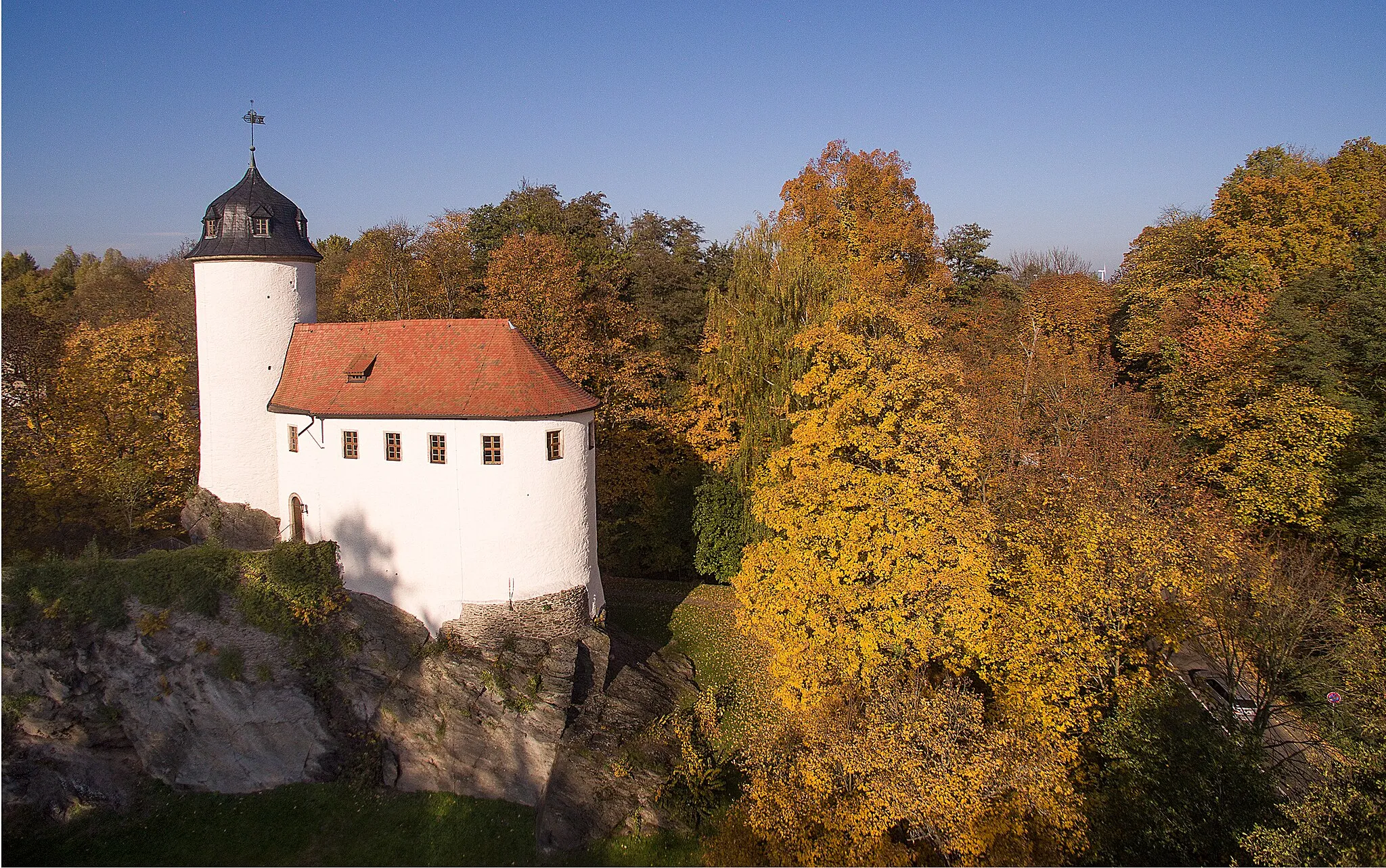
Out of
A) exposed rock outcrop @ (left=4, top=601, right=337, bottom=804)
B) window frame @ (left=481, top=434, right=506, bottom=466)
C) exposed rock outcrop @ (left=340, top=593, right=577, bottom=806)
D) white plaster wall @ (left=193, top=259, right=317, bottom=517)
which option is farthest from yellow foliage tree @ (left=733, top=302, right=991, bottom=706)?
white plaster wall @ (left=193, top=259, right=317, bottom=517)

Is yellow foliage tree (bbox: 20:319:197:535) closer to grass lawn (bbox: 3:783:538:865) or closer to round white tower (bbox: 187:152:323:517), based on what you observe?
round white tower (bbox: 187:152:323:517)

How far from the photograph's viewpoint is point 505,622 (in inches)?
778

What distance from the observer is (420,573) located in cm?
1998

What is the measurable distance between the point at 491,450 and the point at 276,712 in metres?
8.22

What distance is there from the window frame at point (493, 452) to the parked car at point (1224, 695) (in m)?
16.8

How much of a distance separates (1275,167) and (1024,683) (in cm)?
3003

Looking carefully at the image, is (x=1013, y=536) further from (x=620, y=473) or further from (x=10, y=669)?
(x=10, y=669)

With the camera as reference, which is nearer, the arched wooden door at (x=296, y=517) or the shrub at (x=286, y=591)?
the shrub at (x=286, y=591)

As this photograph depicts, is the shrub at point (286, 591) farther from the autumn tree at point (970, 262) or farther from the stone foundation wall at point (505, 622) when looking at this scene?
the autumn tree at point (970, 262)

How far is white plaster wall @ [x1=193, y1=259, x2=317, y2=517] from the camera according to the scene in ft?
72.2

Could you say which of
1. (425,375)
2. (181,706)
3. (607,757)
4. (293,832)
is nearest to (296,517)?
(181,706)

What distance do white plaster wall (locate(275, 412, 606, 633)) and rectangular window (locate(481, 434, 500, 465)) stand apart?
111 mm

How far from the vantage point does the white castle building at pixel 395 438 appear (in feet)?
63.9

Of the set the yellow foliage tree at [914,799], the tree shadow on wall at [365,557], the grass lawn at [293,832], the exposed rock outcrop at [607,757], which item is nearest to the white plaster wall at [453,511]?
the tree shadow on wall at [365,557]
